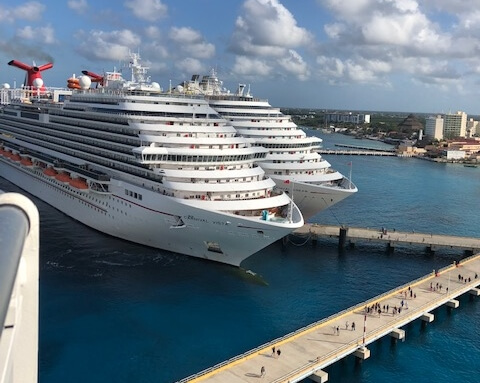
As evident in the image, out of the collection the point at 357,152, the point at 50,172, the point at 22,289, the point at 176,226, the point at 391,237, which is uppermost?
the point at 22,289

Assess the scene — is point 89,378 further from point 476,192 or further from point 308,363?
point 476,192

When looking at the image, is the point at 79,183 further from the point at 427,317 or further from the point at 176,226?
the point at 427,317

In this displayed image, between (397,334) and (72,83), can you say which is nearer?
(397,334)

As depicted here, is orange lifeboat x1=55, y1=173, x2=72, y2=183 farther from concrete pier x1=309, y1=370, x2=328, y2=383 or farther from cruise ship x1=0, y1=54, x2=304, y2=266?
concrete pier x1=309, y1=370, x2=328, y2=383

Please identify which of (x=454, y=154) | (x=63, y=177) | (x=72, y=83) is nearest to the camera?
(x=63, y=177)

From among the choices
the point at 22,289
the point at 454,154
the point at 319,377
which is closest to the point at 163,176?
the point at 319,377

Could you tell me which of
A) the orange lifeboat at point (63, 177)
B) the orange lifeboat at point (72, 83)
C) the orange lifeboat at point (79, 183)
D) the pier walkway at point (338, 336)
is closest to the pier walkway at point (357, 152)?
the orange lifeboat at point (72, 83)
